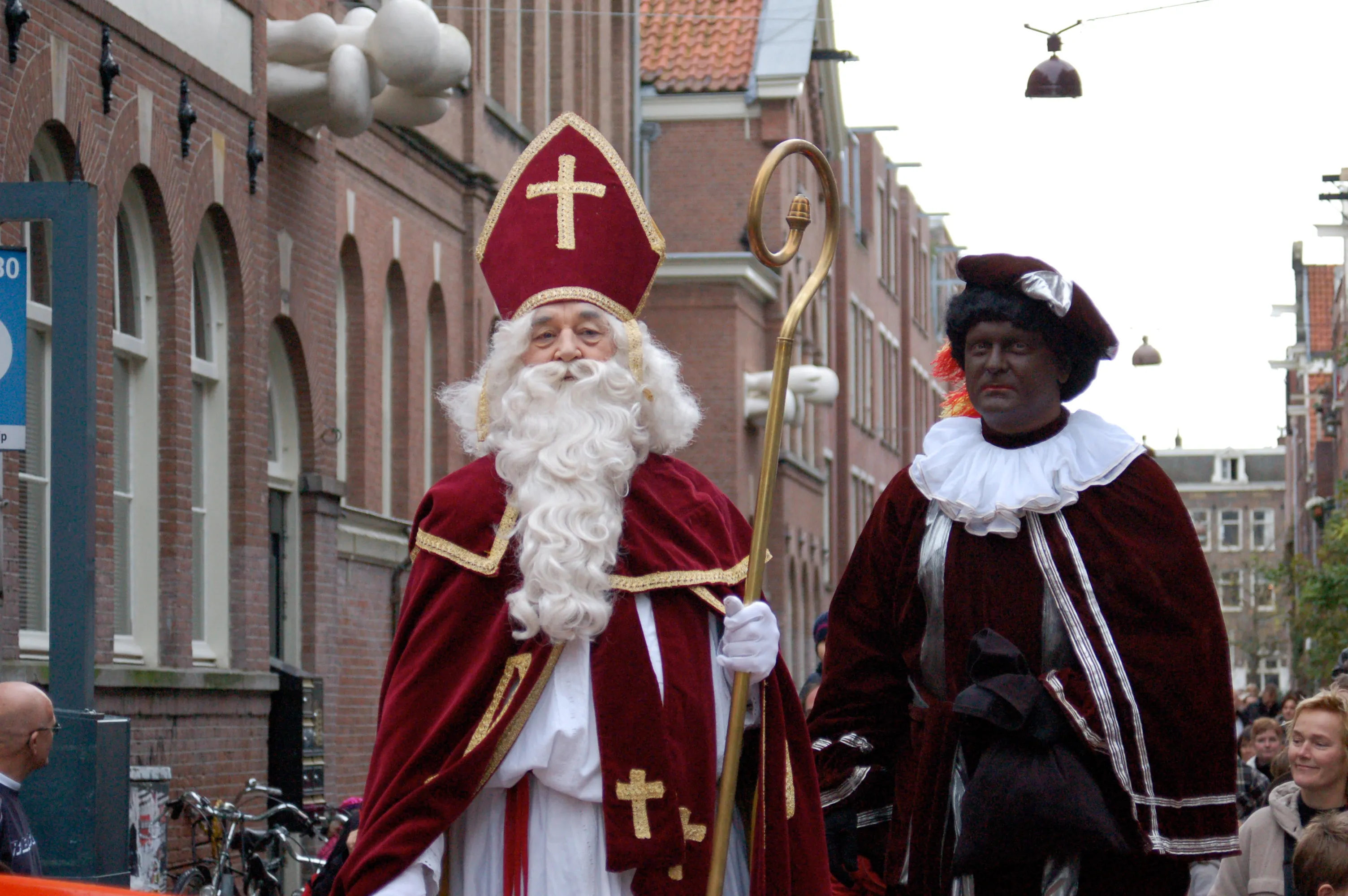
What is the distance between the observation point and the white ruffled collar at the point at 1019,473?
18.2 ft

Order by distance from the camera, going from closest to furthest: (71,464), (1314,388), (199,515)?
(71,464), (199,515), (1314,388)

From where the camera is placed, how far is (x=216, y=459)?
50.5ft

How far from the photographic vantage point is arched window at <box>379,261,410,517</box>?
66.5ft

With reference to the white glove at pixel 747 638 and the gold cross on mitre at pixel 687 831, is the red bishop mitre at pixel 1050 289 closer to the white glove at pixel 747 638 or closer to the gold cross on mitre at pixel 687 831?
the white glove at pixel 747 638

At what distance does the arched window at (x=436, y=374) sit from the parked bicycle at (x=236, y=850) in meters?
7.55

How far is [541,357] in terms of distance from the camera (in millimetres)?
5465

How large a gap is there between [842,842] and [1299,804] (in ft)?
7.18

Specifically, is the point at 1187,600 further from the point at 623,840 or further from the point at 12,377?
the point at 12,377

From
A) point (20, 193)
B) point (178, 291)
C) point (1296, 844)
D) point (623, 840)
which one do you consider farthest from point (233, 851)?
point (623, 840)

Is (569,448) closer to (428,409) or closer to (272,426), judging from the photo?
(272,426)

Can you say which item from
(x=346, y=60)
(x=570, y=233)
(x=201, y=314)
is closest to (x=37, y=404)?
(x=201, y=314)

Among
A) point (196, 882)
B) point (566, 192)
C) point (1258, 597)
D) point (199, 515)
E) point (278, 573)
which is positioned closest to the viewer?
point (566, 192)

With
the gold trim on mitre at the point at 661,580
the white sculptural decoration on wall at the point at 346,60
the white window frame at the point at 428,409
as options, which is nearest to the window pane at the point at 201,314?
the white sculptural decoration on wall at the point at 346,60

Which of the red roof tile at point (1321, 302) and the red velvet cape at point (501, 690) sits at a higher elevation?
the red roof tile at point (1321, 302)
